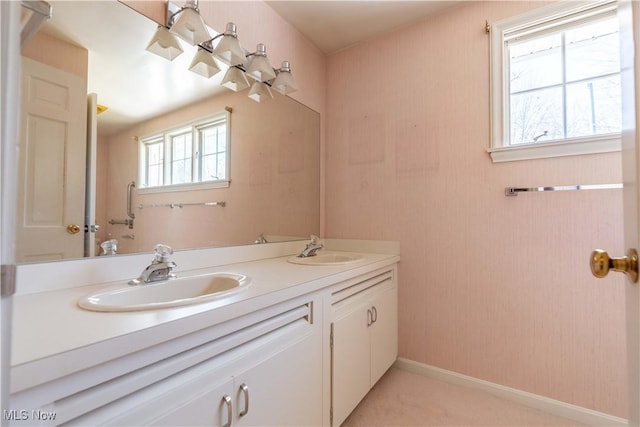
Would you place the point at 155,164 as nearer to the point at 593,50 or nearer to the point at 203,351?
the point at 203,351

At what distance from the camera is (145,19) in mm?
1146

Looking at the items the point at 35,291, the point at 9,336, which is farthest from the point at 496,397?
the point at 35,291

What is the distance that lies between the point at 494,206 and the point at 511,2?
119cm

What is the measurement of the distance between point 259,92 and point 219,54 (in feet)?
1.08

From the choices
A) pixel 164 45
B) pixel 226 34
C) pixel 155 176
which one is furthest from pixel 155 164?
pixel 226 34

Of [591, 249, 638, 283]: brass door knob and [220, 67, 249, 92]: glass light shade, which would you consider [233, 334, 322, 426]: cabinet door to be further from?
[220, 67, 249, 92]: glass light shade

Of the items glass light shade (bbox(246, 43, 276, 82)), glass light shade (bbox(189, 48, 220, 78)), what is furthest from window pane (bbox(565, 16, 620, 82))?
glass light shade (bbox(189, 48, 220, 78))

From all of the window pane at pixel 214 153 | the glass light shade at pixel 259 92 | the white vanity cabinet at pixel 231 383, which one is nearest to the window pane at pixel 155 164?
the window pane at pixel 214 153

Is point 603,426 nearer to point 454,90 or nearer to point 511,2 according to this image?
point 454,90

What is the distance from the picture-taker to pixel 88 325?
Result: 1.91 ft

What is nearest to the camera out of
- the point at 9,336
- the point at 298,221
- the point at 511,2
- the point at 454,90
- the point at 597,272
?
the point at 9,336

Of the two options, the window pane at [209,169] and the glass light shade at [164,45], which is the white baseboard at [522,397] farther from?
the glass light shade at [164,45]

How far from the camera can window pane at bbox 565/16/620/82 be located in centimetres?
142

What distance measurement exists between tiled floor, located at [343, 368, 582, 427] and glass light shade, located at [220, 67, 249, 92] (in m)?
1.89
